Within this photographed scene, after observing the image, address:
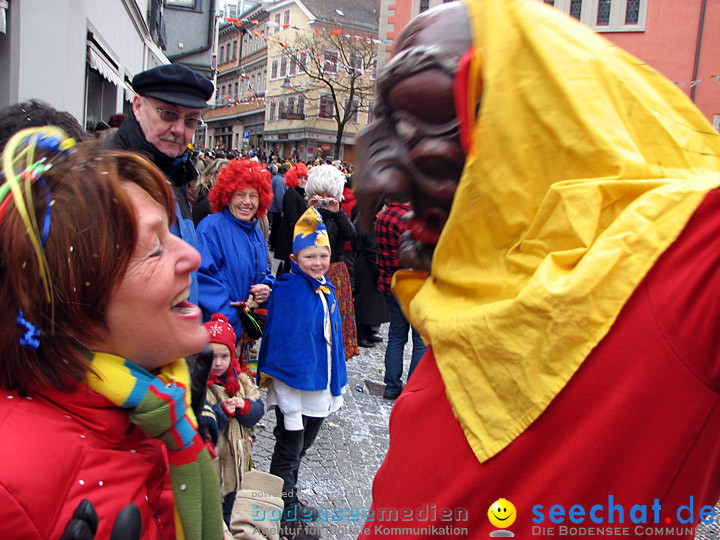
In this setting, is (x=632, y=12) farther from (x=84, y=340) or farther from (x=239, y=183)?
(x=84, y=340)

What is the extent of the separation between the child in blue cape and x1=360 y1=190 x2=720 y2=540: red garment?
252 cm

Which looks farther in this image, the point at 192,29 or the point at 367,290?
the point at 192,29

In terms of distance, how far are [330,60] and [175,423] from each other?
30.2 m

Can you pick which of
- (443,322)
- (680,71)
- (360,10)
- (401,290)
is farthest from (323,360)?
(360,10)

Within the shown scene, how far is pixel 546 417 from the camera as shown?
0.79 metres

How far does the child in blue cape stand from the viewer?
10.7ft

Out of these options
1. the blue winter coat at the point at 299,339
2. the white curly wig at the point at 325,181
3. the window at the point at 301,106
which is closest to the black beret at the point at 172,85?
the blue winter coat at the point at 299,339

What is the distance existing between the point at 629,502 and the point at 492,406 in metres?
0.21

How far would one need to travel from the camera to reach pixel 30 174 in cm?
104

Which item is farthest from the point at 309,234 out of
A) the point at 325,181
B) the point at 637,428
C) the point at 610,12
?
the point at 610,12

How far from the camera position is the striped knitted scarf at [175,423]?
3.53 feet

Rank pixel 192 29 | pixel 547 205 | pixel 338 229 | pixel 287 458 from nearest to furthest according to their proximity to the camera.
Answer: pixel 547 205 < pixel 287 458 < pixel 338 229 < pixel 192 29

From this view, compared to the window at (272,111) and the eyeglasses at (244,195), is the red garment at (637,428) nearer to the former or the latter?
the eyeglasses at (244,195)

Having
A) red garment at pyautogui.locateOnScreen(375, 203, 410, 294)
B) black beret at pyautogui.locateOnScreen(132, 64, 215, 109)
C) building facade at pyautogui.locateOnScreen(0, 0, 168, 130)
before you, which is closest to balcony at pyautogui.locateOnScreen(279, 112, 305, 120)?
building facade at pyautogui.locateOnScreen(0, 0, 168, 130)
